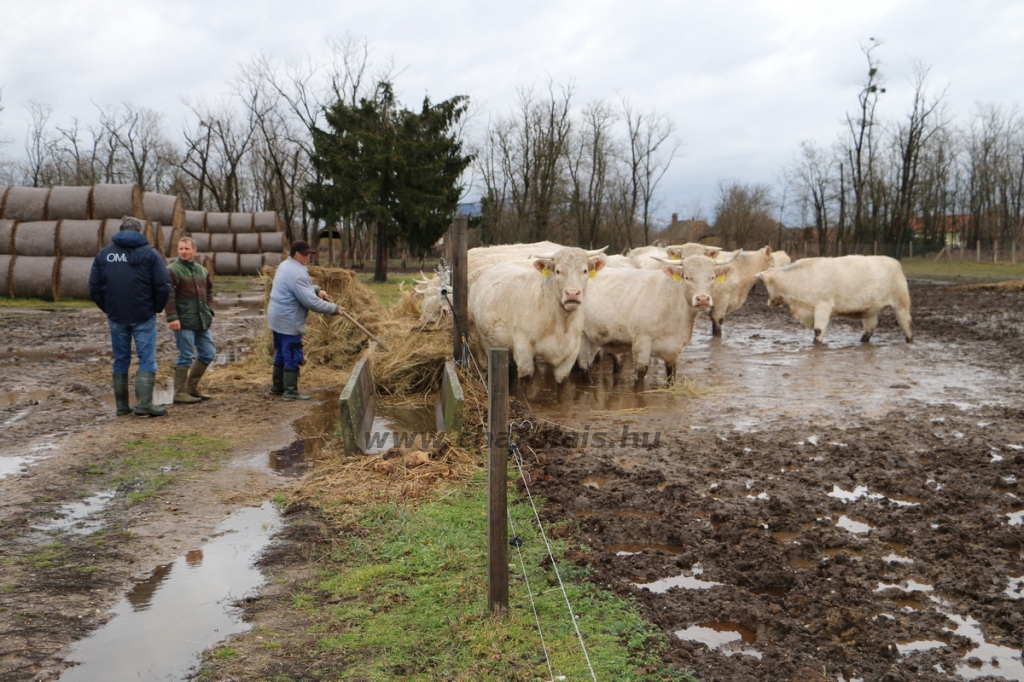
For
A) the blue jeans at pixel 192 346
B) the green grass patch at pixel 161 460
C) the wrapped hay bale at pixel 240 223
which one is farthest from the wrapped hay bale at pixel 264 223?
the green grass patch at pixel 161 460

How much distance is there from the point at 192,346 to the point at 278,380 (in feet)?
3.48

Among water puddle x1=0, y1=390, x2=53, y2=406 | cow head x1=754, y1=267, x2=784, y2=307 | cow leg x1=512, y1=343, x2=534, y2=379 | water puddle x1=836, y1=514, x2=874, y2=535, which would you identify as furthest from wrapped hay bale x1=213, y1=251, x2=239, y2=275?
water puddle x1=836, y1=514, x2=874, y2=535

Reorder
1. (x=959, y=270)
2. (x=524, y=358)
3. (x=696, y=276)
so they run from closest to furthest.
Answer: (x=524, y=358) → (x=696, y=276) → (x=959, y=270)

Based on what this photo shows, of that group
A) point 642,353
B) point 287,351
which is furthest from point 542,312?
point 287,351

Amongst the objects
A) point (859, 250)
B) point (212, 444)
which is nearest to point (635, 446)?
point (212, 444)

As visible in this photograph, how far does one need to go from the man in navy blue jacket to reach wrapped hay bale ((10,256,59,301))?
14169mm

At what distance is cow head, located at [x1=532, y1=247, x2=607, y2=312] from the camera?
917 centimetres

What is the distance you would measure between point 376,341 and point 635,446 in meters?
4.42

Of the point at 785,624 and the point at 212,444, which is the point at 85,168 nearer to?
the point at 212,444

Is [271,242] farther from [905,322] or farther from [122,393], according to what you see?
[122,393]

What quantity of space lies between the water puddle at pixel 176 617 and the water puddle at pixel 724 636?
2.16 metres

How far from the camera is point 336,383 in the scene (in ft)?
35.1

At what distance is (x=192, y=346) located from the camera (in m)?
9.08

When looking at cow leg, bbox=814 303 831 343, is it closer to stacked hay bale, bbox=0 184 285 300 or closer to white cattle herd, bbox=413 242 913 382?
white cattle herd, bbox=413 242 913 382
